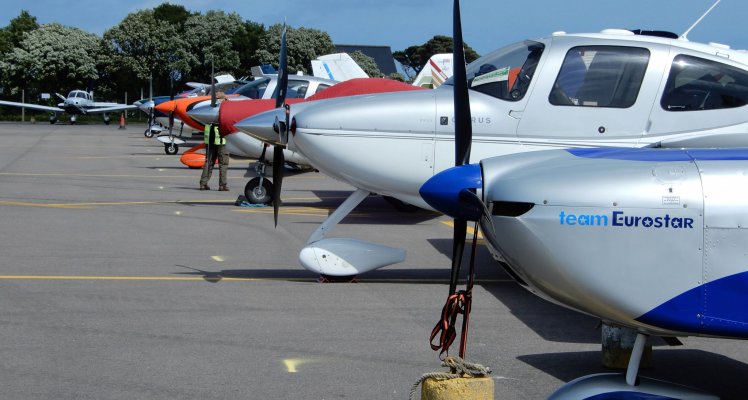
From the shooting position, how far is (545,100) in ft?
29.0

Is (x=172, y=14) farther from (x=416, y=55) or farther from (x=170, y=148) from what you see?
(x=170, y=148)

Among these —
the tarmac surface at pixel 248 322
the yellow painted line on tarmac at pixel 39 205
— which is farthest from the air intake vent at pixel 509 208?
Answer: the yellow painted line on tarmac at pixel 39 205

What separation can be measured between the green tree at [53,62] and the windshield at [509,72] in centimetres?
7662

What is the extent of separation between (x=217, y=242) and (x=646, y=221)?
8.38 m

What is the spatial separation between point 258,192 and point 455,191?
12.0 m

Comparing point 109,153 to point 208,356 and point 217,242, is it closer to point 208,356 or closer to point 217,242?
point 217,242

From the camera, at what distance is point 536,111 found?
8.86 m

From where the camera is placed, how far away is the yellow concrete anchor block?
436cm

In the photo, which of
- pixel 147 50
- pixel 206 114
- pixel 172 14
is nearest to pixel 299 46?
pixel 147 50

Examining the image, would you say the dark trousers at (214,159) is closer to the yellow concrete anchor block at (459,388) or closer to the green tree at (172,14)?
the yellow concrete anchor block at (459,388)

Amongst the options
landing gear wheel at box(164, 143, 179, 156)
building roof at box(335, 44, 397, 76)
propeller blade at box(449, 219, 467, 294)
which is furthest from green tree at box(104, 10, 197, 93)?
propeller blade at box(449, 219, 467, 294)

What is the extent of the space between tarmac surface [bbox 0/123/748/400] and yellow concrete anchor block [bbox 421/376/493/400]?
1281 millimetres

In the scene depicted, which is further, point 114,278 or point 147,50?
point 147,50

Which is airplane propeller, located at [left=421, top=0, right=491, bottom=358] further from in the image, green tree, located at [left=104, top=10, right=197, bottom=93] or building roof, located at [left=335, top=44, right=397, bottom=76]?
building roof, located at [left=335, top=44, right=397, bottom=76]
